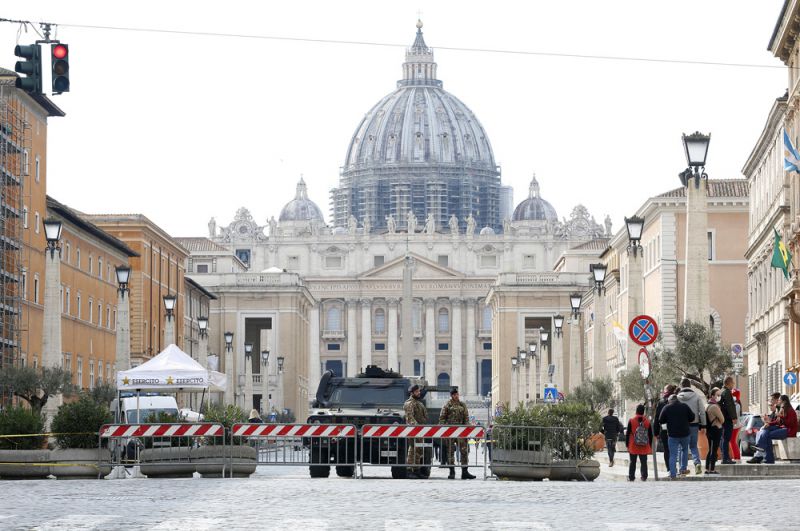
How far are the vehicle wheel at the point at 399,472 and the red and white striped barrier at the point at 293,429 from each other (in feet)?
3.13

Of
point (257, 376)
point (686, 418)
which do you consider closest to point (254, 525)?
point (686, 418)

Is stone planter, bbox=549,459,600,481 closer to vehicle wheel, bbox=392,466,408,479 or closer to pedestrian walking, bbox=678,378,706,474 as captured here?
vehicle wheel, bbox=392,466,408,479

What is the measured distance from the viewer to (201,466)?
3081cm

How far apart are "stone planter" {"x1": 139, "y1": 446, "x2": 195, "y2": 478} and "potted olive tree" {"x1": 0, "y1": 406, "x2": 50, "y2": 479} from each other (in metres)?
1.68

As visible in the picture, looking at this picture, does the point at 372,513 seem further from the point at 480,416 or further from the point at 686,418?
the point at 480,416

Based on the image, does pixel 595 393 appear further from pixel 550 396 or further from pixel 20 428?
pixel 20 428

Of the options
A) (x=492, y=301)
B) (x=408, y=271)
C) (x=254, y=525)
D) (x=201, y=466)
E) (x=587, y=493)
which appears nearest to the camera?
(x=254, y=525)

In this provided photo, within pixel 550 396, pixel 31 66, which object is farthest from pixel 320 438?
pixel 550 396

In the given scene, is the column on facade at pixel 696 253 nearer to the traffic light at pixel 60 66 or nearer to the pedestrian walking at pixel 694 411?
the pedestrian walking at pixel 694 411

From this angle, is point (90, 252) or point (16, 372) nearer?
point (16, 372)

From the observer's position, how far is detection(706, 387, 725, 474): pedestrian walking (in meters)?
27.3

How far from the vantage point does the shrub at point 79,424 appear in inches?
1258

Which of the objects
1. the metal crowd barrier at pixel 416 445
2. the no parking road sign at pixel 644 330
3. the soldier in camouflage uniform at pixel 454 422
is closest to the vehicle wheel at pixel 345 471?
the metal crowd barrier at pixel 416 445

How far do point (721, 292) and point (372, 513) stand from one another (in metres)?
65.0
